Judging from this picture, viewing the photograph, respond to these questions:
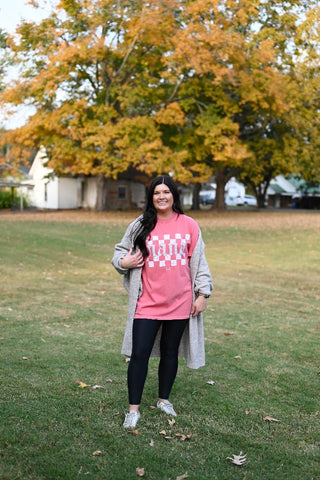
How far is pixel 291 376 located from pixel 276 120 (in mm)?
37636

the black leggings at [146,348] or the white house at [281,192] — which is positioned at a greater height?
the white house at [281,192]

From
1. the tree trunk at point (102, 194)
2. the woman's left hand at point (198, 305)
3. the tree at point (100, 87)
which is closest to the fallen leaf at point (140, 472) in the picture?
the woman's left hand at point (198, 305)

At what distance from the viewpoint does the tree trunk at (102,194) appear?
39250 mm

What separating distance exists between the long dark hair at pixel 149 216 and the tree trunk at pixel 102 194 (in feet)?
114

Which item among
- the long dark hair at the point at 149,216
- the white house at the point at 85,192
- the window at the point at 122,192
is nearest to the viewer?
the long dark hair at the point at 149,216

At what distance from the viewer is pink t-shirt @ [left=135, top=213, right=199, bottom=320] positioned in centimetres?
440

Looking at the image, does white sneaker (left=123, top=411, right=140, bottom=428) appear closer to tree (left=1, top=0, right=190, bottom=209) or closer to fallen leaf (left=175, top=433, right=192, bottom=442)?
fallen leaf (left=175, top=433, right=192, bottom=442)

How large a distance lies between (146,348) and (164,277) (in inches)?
21.6

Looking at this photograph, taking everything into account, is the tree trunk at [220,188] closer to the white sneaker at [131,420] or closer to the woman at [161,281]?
the woman at [161,281]

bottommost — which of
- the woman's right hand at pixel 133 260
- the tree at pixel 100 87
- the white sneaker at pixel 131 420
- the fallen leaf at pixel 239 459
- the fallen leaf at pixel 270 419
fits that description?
the fallen leaf at pixel 270 419

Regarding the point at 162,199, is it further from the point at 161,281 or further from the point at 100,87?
the point at 100,87

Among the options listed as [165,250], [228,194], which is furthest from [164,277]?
[228,194]

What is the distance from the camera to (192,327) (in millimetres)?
4543

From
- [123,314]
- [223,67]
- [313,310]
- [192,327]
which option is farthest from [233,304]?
[223,67]
